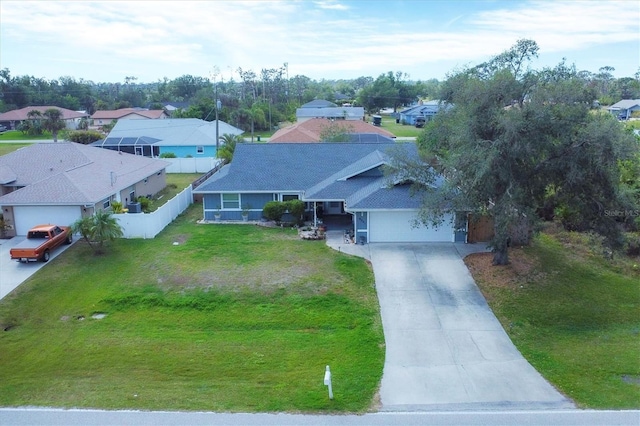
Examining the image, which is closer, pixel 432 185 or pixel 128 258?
pixel 128 258

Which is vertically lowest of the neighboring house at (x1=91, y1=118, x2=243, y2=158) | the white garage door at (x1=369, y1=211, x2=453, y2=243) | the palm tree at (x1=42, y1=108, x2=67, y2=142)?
the white garage door at (x1=369, y1=211, x2=453, y2=243)

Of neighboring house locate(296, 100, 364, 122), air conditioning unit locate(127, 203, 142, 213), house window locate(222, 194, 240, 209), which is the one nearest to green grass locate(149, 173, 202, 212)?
air conditioning unit locate(127, 203, 142, 213)

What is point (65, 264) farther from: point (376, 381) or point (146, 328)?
point (376, 381)

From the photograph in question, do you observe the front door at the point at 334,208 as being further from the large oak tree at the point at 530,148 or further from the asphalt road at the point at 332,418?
the asphalt road at the point at 332,418

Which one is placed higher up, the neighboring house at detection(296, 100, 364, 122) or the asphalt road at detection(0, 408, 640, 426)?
the neighboring house at detection(296, 100, 364, 122)

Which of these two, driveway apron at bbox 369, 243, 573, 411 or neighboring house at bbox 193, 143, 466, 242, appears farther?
neighboring house at bbox 193, 143, 466, 242

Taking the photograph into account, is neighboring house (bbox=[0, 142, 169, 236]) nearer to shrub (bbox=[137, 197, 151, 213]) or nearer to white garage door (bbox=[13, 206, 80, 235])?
white garage door (bbox=[13, 206, 80, 235])

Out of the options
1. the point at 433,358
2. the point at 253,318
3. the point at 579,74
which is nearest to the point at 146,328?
the point at 253,318
